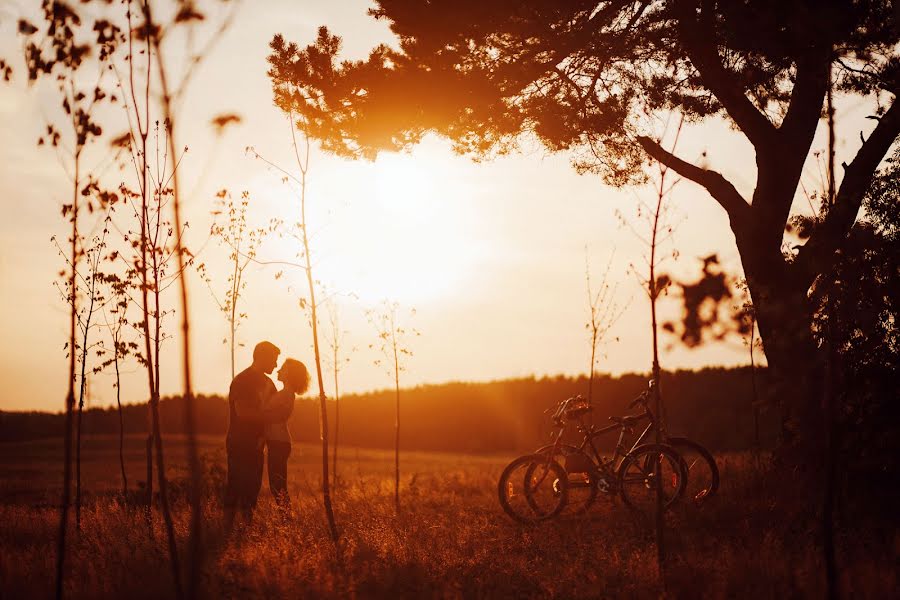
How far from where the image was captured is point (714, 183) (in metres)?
12.2

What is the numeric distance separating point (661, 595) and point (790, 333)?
2924mm

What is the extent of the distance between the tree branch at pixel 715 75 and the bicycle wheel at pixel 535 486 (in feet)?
17.3

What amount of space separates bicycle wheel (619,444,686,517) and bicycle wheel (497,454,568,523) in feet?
2.47

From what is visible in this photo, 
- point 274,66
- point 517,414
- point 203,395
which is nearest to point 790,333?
point 274,66

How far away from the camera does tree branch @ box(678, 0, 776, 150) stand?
35.5 feet

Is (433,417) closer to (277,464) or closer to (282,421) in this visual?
(277,464)

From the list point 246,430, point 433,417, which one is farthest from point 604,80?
point 433,417

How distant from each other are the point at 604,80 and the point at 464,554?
23.1 ft

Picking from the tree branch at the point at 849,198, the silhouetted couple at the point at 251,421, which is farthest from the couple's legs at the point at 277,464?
the tree branch at the point at 849,198

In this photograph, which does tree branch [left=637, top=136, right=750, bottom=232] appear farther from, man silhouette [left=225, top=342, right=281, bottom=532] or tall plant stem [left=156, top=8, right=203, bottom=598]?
tall plant stem [left=156, top=8, right=203, bottom=598]

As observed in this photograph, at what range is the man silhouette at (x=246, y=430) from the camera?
36.2ft

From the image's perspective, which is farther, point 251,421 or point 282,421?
point 282,421

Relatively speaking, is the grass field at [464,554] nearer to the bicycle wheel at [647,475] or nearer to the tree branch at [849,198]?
the bicycle wheel at [647,475]

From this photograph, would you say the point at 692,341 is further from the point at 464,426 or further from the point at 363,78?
the point at 464,426
